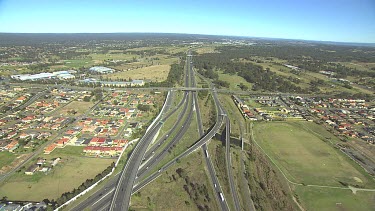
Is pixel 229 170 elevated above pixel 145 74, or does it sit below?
below

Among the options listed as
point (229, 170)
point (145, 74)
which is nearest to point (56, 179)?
point (229, 170)

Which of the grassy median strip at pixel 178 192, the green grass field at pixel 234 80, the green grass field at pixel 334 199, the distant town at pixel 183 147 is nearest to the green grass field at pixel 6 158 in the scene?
the distant town at pixel 183 147

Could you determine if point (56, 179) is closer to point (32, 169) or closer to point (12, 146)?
point (32, 169)

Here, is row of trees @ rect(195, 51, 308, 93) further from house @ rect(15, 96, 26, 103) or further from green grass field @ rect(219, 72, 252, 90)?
house @ rect(15, 96, 26, 103)

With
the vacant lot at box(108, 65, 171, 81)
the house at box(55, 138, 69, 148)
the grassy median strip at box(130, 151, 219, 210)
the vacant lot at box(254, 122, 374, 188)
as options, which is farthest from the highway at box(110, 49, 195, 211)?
the vacant lot at box(108, 65, 171, 81)

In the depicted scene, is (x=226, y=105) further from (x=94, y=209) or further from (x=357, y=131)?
(x=94, y=209)

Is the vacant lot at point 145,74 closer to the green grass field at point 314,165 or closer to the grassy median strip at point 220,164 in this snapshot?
the green grass field at point 314,165

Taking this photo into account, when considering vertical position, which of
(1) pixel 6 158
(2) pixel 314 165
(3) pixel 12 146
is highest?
(3) pixel 12 146
